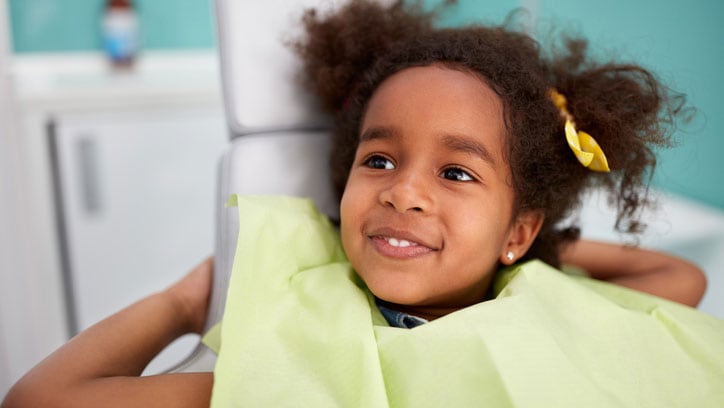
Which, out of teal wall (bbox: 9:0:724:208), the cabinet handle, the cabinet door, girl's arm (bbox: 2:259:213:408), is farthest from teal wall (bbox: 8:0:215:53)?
girl's arm (bbox: 2:259:213:408)

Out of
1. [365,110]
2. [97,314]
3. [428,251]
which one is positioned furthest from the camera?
[97,314]

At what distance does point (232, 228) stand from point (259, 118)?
0.18 meters

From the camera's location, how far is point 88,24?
202 centimetres

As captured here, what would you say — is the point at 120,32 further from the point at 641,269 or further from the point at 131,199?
the point at 641,269

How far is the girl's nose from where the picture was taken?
69 cm

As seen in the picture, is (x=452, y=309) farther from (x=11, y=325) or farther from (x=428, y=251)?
(x=11, y=325)

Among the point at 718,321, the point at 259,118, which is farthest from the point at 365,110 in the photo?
the point at 718,321

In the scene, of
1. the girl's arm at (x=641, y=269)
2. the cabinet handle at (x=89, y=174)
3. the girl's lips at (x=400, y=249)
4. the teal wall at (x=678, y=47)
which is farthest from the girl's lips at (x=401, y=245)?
the cabinet handle at (x=89, y=174)

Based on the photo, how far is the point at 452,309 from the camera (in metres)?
0.80

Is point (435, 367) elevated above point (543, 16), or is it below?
below

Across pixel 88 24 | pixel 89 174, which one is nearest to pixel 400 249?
pixel 89 174

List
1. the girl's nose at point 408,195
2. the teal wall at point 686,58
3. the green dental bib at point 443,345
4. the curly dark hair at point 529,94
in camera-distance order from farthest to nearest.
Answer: the teal wall at point 686,58
the curly dark hair at point 529,94
the girl's nose at point 408,195
the green dental bib at point 443,345

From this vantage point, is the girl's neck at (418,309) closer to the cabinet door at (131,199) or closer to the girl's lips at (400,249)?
the girl's lips at (400,249)

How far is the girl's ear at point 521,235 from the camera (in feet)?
2.67
